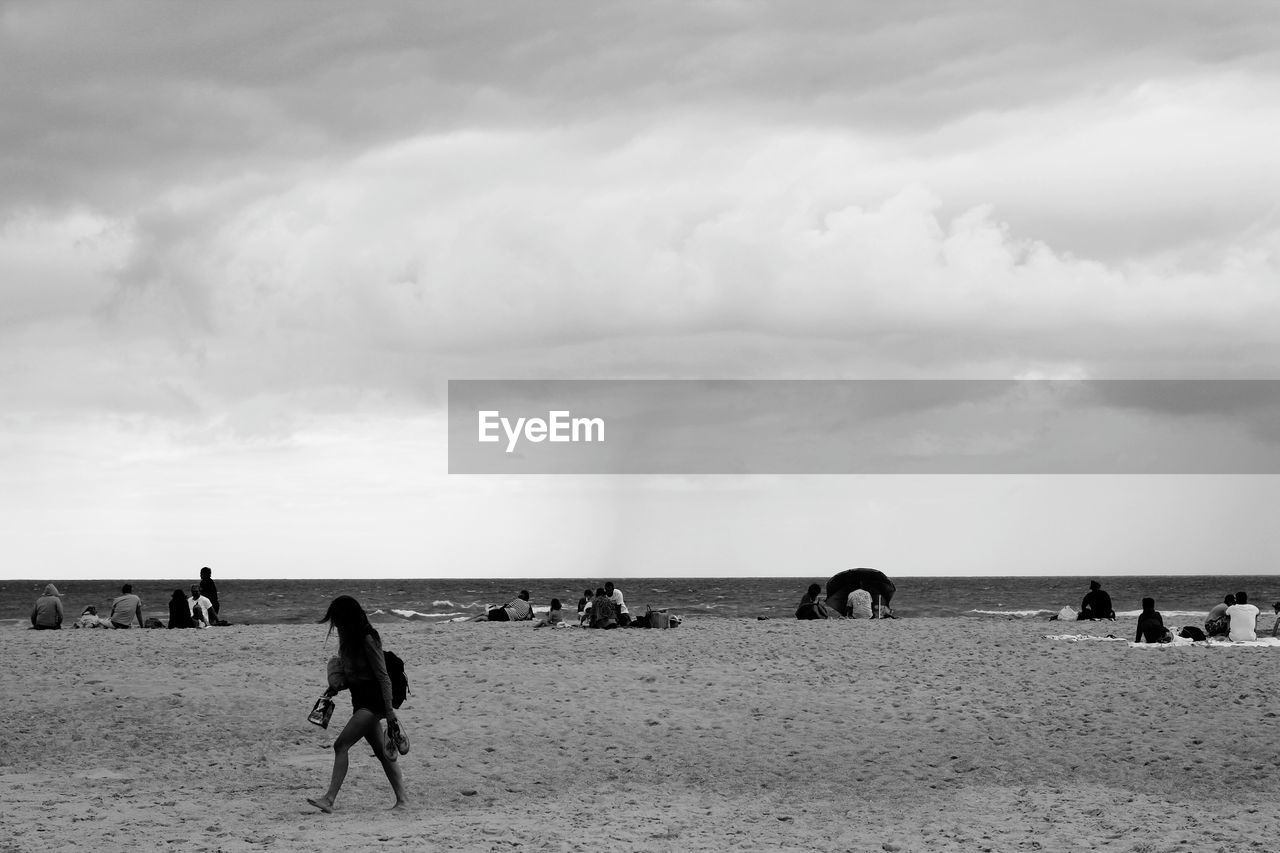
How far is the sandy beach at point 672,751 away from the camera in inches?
388

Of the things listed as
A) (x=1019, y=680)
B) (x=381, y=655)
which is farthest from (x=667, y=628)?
(x=381, y=655)

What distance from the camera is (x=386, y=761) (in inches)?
399

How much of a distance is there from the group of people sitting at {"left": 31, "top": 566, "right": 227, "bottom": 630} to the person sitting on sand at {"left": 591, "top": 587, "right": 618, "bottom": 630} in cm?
776

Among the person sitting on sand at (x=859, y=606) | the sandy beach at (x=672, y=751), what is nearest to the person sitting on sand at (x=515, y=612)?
the person sitting on sand at (x=859, y=606)

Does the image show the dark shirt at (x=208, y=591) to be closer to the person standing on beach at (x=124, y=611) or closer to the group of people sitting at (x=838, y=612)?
the person standing on beach at (x=124, y=611)

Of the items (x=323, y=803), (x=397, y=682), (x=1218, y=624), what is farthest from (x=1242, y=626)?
(x=323, y=803)

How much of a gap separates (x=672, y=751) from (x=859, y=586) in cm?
1739

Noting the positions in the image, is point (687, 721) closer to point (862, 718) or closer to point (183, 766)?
point (862, 718)

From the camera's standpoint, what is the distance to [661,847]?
932cm

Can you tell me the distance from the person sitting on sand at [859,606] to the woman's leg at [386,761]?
709 inches

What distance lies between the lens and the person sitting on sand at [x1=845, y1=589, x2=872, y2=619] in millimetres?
27359

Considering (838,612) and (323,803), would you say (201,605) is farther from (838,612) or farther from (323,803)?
(323,803)

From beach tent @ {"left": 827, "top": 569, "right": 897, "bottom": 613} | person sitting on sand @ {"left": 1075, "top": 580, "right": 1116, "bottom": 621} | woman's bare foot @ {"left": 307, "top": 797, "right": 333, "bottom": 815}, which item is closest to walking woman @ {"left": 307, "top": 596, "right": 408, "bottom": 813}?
woman's bare foot @ {"left": 307, "top": 797, "right": 333, "bottom": 815}

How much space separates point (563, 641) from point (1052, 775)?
1143cm
